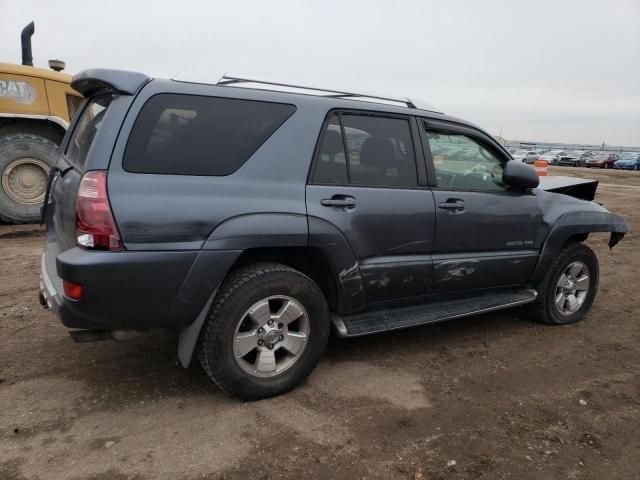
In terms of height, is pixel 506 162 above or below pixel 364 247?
above

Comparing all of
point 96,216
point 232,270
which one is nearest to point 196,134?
point 96,216

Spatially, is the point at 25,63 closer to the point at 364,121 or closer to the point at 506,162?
the point at 364,121

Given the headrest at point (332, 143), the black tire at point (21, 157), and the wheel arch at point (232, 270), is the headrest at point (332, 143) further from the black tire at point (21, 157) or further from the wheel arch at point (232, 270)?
the black tire at point (21, 157)

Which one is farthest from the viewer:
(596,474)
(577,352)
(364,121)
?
(577,352)

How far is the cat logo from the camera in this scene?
7.01 metres

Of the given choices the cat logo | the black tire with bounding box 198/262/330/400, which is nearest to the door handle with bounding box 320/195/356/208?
the black tire with bounding box 198/262/330/400

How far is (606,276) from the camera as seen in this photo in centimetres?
612

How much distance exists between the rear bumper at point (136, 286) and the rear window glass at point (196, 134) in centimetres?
47

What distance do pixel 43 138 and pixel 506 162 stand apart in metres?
6.57

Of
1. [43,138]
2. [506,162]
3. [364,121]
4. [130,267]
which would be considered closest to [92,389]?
[130,267]

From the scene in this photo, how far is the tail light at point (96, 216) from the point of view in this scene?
2465 mm

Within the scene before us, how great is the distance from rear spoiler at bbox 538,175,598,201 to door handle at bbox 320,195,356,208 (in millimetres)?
2454

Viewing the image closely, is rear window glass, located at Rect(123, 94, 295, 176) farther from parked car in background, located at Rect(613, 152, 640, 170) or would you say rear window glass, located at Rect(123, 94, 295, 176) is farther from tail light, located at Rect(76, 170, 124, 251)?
parked car in background, located at Rect(613, 152, 640, 170)

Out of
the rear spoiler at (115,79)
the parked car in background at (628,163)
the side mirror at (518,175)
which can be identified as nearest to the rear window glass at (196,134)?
the rear spoiler at (115,79)
